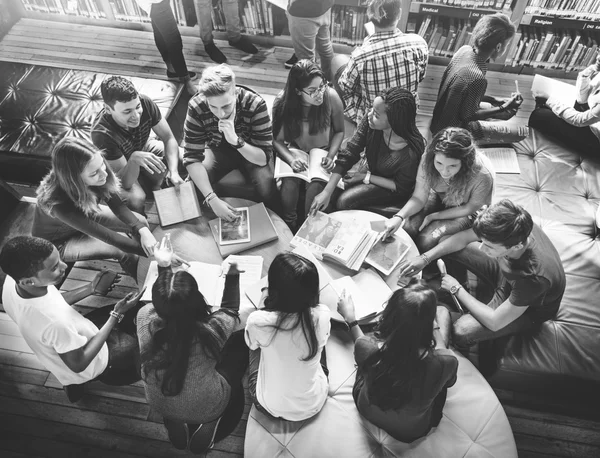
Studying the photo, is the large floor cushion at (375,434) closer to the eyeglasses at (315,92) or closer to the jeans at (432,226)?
the jeans at (432,226)

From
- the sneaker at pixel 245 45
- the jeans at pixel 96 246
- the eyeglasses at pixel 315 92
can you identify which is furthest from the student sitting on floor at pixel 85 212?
the sneaker at pixel 245 45

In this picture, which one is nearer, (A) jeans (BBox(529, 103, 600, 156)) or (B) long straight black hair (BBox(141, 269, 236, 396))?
(B) long straight black hair (BBox(141, 269, 236, 396))

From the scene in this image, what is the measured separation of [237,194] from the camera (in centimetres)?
292

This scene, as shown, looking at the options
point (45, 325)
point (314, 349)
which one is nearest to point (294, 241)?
point (314, 349)

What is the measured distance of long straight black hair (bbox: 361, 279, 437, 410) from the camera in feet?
5.13

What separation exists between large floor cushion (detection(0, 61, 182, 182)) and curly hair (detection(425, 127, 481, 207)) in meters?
2.05

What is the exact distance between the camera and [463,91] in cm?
283

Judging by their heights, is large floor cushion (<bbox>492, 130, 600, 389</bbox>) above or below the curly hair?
below

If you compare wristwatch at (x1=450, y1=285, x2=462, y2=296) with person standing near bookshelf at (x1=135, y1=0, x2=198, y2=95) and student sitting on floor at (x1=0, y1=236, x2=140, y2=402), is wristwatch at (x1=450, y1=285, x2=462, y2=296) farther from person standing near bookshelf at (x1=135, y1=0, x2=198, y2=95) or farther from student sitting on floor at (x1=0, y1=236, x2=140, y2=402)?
person standing near bookshelf at (x1=135, y1=0, x2=198, y2=95)

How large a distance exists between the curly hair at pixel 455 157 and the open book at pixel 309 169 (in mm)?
630

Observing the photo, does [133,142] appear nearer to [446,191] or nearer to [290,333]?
[290,333]

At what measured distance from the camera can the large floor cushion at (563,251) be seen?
2.20m

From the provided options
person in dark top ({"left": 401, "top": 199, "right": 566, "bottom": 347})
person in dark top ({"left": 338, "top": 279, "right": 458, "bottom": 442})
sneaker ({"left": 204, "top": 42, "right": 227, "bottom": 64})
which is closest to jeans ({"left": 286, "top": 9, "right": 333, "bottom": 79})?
sneaker ({"left": 204, "top": 42, "right": 227, "bottom": 64})

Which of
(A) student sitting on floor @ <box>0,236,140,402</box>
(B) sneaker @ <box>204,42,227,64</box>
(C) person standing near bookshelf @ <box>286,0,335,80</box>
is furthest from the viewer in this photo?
(B) sneaker @ <box>204,42,227,64</box>
